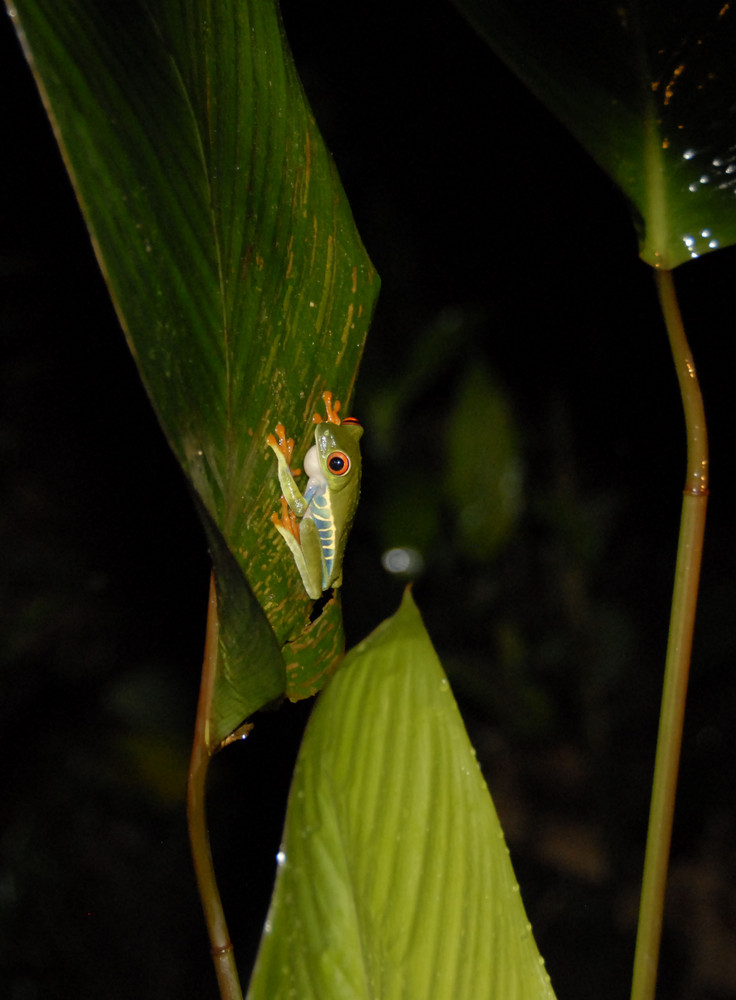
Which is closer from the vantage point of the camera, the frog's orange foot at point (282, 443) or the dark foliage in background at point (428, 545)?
the frog's orange foot at point (282, 443)

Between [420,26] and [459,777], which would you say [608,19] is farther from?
[420,26]

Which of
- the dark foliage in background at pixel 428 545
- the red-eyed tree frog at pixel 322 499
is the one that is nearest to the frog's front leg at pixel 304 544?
the red-eyed tree frog at pixel 322 499

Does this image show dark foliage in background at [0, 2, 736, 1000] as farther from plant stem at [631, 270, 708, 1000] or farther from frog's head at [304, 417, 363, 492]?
plant stem at [631, 270, 708, 1000]

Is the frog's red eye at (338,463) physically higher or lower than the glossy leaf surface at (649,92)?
lower

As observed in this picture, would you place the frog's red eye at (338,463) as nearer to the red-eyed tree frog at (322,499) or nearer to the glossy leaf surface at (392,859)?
the red-eyed tree frog at (322,499)

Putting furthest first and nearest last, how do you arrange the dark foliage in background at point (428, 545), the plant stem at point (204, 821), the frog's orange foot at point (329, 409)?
the dark foliage in background at point (428, 545), the frog's orange foot at point (329, 409), the plant stem at point (204, 821)

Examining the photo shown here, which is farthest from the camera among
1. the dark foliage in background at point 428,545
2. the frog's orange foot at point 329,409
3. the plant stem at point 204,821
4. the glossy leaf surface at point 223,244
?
the dark foliage in background at point 428,545

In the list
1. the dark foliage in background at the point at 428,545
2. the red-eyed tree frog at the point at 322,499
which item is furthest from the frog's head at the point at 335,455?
the dark foliage in background at the point at 428,545

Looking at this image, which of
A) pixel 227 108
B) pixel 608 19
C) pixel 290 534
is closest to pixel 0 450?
pixel 290 534
